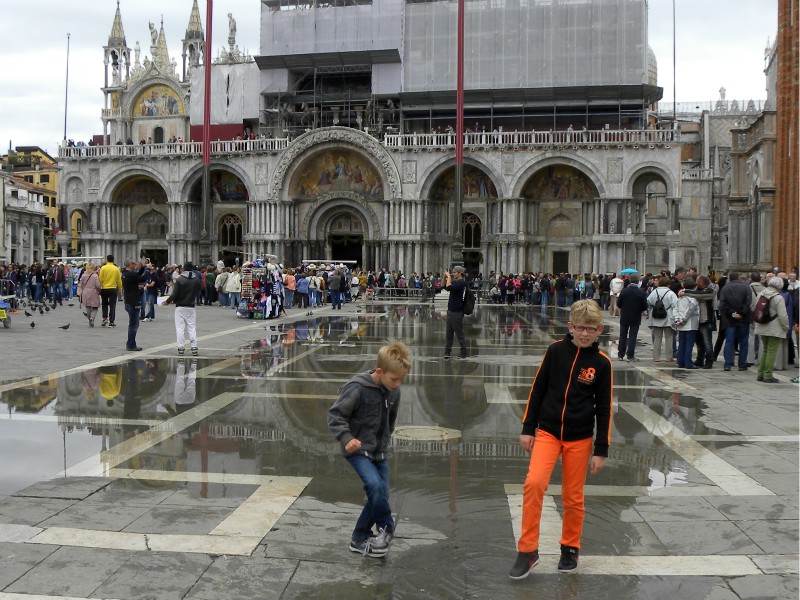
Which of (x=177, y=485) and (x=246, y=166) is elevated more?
(x=246, y=166)

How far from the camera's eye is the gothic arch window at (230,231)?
47688 mm

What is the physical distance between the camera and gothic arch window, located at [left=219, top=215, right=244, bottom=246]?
47.7 meters

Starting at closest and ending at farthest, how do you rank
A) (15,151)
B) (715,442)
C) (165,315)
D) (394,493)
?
(394,493) < (715,442) < (165,315) < (15,151)

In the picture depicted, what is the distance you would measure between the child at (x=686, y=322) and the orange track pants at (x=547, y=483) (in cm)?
991

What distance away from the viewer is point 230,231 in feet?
157

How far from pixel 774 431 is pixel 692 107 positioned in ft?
236

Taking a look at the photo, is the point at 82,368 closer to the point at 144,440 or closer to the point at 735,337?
the point at 144,440

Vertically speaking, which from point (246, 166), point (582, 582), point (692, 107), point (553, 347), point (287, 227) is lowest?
point (582, 582)

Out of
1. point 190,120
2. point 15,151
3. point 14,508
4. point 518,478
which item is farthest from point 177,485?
point 15,151

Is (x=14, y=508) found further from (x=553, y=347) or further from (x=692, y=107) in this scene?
(x=692, y=107)

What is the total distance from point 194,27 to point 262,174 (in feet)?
54.1

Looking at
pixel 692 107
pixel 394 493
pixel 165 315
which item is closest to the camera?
pixel 394 493

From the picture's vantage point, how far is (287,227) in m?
44.7

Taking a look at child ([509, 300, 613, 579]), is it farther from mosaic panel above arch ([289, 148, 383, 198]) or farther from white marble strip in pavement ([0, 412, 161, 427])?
mosaic panel above arch ([289, 148, 383, 198])
